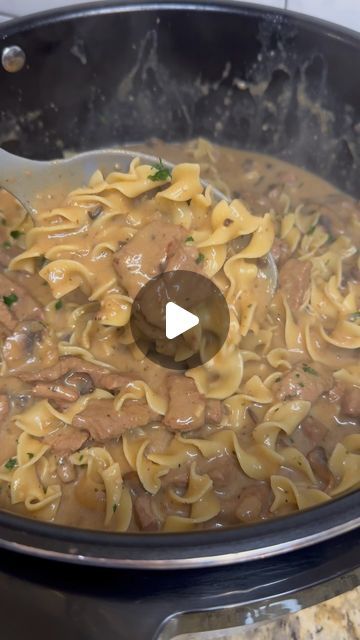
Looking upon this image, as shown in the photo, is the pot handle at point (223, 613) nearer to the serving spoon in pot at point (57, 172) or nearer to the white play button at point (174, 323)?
the white play button at point (174, 323)

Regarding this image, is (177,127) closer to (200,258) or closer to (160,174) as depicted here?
(160,174)

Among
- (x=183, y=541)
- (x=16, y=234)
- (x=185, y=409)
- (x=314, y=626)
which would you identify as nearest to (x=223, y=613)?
(x=314, y=626)

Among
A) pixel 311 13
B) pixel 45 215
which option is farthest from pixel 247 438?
pixel 311 13

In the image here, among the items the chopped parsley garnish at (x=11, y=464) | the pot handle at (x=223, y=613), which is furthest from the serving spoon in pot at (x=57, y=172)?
A: the pot handle at (x=223, y=613)

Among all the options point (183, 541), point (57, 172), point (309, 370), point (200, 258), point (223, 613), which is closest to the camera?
point (183, 541)

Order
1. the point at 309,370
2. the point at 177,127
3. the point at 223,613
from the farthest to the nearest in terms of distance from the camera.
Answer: the point at 177,127 → the point at 309,370 → the point at 223,613

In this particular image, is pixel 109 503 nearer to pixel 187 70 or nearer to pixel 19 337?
pixel 19 337

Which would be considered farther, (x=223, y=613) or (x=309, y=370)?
(x=309, y=370)
